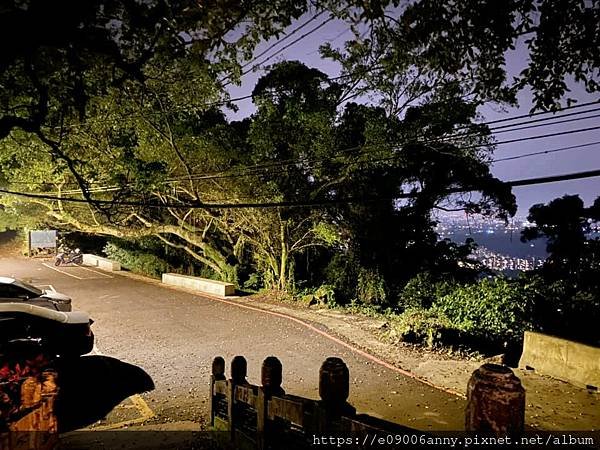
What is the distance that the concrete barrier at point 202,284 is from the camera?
→ 16922 millimetres

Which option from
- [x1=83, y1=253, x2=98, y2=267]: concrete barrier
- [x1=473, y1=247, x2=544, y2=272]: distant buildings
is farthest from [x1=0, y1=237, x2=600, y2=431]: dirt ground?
[x1=83, y1=253, x2=98, y2=267]: concrete barrier

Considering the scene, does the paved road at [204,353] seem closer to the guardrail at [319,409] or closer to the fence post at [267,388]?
the guardrail at [319,409]

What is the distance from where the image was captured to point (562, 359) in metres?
7.42

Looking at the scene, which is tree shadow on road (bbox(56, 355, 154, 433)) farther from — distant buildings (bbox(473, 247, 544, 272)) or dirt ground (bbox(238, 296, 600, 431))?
distant buildings (bbox(473, 247, 544, 272))

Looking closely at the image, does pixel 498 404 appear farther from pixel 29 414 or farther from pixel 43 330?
pixel 43 330

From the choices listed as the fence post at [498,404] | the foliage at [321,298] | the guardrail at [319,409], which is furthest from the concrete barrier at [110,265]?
the fence post at [498,404]

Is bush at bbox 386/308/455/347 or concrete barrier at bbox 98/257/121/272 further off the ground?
bush at bbox 386/308/455/347

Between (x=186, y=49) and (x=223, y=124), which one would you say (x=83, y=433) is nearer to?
(x=186, y=49)

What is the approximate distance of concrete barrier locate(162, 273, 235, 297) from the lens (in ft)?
55.5

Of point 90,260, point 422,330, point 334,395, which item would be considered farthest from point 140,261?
point 334,395

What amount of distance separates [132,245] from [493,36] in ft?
87.7

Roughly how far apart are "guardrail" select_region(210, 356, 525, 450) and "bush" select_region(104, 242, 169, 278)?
21.6 m

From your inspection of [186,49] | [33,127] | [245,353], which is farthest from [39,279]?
→ [186,49]

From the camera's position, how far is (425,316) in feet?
33.8
